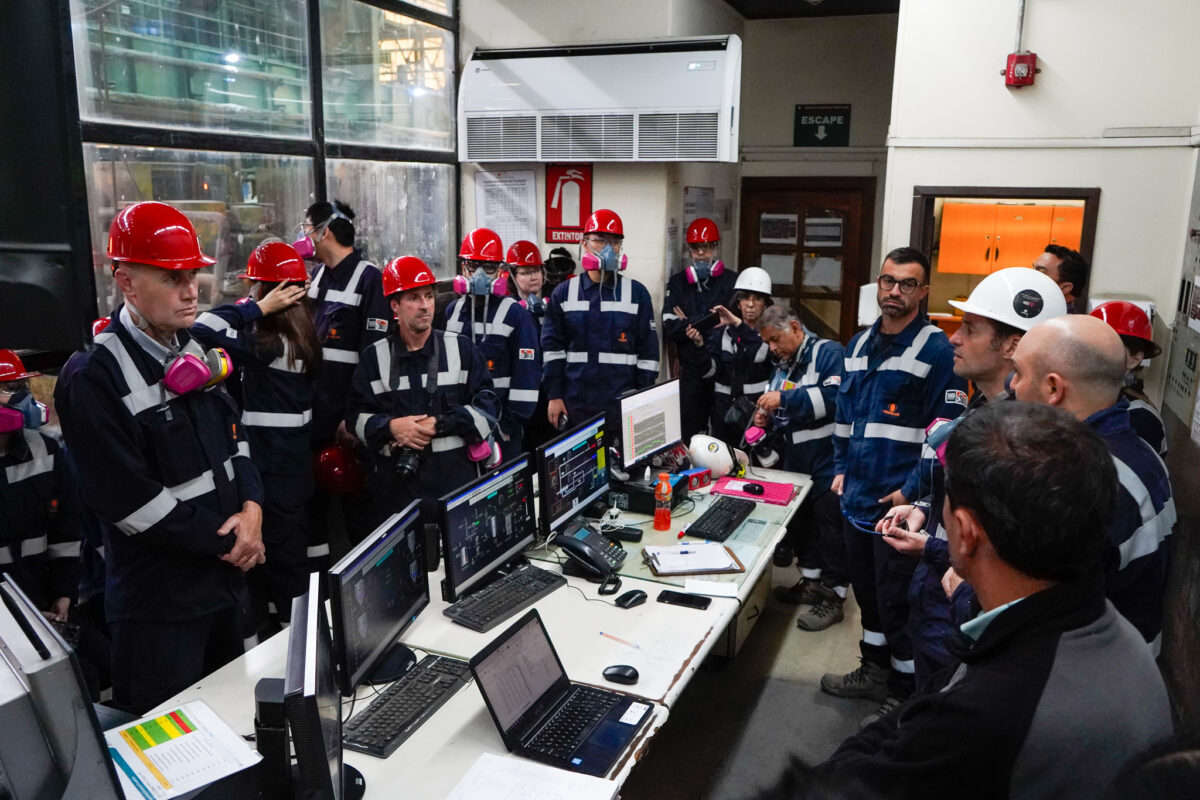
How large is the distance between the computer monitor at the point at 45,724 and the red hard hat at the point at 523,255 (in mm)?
4314

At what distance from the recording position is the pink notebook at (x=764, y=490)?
152 inches

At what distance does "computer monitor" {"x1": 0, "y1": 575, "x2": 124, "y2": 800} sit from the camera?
3.74 ft

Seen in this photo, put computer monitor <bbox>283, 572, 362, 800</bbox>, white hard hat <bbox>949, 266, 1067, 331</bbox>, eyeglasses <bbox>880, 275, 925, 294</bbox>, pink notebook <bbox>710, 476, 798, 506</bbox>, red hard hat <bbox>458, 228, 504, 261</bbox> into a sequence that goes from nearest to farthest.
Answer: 1. computer monitor <bbox>283, 572, 362, 800</bbox>
2. white hard hat <bbox>949, 266, 1067, 331</bbox>
3. eyeglasses <bbox>880, 275, 925, 294</bbox>
4. pink notebook <bbox>710, 476, 798, 506</bbox>
5. red hard hat <bbox>458, 228, 504, 261</bbox>

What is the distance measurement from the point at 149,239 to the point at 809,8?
5.86 meters

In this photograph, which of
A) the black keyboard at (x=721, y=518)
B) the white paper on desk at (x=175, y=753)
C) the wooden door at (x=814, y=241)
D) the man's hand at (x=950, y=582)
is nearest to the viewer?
the white paper on desk at (x=175, y=753)

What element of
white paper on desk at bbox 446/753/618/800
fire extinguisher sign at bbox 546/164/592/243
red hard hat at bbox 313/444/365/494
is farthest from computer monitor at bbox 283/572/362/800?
fire extinguisher sign at bbox 546/164/592/243

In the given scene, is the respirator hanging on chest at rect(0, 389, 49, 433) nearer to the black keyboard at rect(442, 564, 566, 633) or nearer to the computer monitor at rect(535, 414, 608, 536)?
the black keyboard at rect(442, 564, 566, 633)

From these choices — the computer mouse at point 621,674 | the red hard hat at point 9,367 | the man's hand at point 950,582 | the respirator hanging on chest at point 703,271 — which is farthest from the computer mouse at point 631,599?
the respirator hanging on chest at point 703,271

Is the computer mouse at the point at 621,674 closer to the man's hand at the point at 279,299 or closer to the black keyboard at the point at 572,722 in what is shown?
the black keyboard at the point at 572,722

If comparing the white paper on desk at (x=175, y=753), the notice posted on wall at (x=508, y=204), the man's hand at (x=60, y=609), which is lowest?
the man's hand at (x=60, y=609)

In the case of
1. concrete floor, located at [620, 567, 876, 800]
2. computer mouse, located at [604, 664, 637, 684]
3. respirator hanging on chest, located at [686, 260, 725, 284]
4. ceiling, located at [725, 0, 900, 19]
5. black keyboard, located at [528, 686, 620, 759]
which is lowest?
concrete floor, located at [620, 567, 876, 800]

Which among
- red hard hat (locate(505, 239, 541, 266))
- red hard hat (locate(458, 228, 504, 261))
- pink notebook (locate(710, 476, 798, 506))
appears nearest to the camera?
pink notebook (locate(710, 476, 798, 506))

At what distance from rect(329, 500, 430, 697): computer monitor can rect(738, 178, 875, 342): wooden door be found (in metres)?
5.53

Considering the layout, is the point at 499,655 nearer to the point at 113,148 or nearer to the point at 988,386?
the point at 988,386
